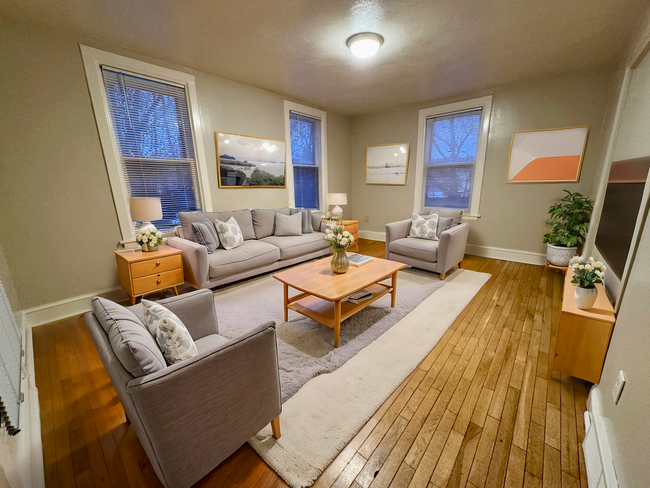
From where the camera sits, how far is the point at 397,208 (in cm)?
514

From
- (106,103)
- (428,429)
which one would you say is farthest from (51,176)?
(428,429)

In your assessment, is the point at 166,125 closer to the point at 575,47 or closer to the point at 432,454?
the point at 432,454

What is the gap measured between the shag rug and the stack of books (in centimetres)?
20

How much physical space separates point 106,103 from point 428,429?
151 inches

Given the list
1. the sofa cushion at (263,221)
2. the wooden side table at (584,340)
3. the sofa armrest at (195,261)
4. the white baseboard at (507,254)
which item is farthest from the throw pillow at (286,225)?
the wooden side table at (584,340)

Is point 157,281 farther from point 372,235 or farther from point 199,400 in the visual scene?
point 372,235

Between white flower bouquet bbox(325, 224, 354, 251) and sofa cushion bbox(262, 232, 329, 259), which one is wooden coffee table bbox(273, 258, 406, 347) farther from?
sofa cushion bbox(262, 232, 329, 259)

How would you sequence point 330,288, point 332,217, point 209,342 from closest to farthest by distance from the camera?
point 209,342 → point 330,288 → point 332,217

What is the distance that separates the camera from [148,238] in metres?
2.72

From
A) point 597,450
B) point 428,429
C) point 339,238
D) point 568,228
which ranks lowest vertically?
point 428,429

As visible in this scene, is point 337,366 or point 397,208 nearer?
point 337,366

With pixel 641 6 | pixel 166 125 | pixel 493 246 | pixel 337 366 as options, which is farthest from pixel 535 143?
pixel 166 125

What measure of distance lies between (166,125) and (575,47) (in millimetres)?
4476

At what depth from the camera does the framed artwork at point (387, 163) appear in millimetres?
4867
